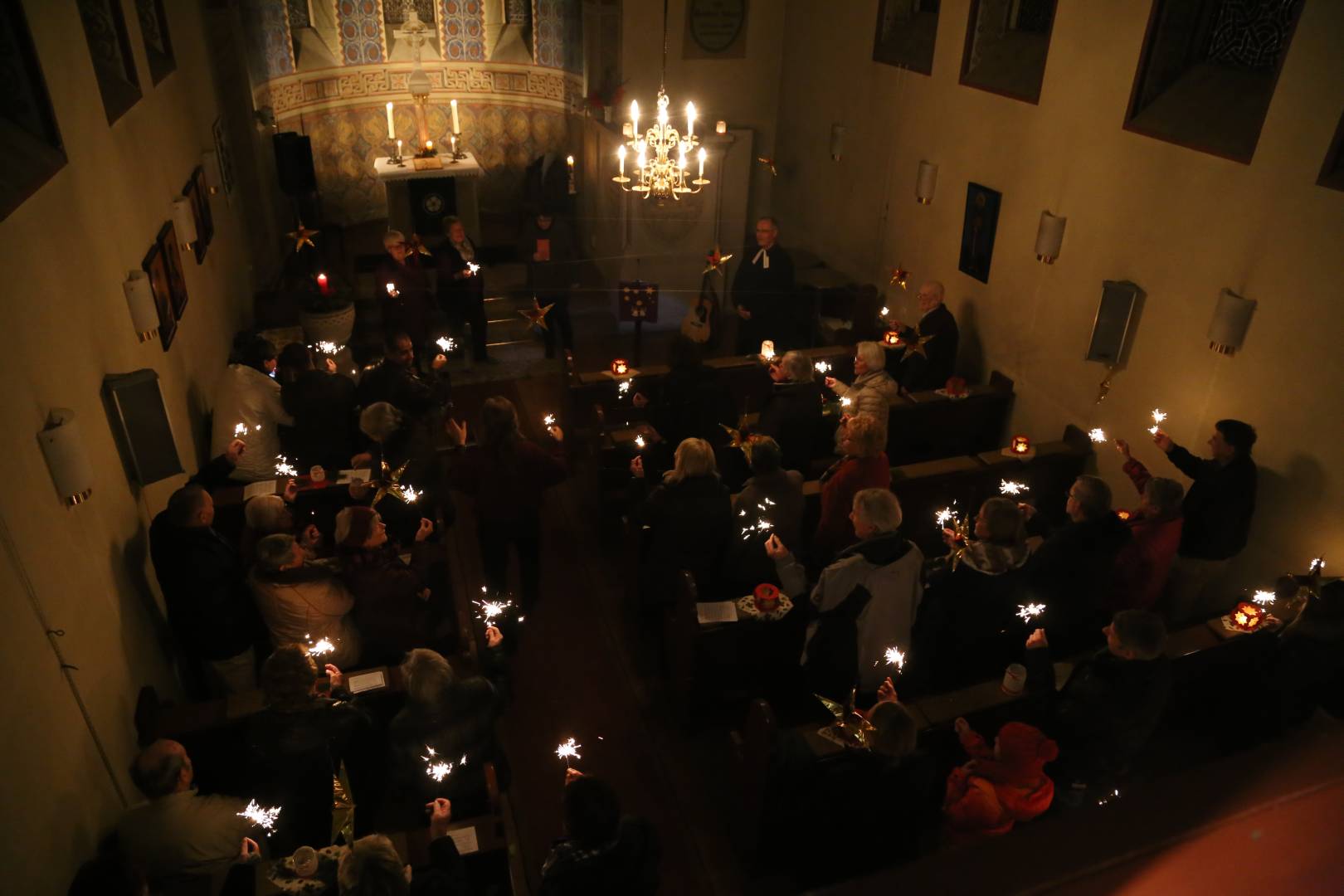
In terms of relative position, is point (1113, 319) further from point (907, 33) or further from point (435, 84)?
point (435, 84)

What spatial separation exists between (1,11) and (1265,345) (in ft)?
22.4

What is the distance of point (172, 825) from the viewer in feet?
10.8

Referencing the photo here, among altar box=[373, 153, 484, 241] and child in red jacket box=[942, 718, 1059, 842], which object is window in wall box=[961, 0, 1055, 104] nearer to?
child in red jacket box=[942, 718, 1059, 842]

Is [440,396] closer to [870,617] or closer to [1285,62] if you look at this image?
[870,617]

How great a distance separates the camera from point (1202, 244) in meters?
5.64

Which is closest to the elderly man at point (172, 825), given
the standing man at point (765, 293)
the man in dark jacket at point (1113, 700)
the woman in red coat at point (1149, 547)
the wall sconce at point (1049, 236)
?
the man in dark jacket at point (1113, 700)

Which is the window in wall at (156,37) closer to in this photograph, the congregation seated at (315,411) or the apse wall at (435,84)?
the congregation seated at (315,411)

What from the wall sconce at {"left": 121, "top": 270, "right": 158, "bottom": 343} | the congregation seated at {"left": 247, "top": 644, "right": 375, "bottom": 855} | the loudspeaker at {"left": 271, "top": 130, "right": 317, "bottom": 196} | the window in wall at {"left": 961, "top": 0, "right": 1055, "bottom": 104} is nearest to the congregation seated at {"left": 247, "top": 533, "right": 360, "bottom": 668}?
the congregation seated at {"left": 247, "top": 644, "right": 375, "bottom": 855}

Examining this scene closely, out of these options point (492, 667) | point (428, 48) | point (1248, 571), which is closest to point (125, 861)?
point (492, 667)

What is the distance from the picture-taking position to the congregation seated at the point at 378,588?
428 centimetres

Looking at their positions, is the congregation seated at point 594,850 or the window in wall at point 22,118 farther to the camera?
the window in wall at point 22,118

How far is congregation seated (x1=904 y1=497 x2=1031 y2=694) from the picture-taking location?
4258 mm

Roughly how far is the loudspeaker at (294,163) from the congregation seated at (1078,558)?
8821 mm

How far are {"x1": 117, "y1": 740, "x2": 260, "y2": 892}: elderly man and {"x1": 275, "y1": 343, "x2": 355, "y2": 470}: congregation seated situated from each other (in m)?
2.99
